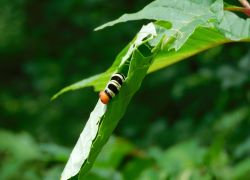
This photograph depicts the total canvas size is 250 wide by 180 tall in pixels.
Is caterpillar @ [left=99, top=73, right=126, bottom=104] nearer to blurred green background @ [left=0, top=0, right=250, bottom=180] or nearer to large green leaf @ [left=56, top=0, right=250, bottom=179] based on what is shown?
large green leaf @ [left=56, top=0, right=250, bottom=179]

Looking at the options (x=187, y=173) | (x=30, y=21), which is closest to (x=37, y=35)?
(x=30, y=21)

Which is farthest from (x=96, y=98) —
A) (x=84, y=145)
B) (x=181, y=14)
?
(x=84, y=145)

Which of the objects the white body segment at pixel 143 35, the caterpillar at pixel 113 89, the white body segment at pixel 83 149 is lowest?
the white body segment at pixel 83 149

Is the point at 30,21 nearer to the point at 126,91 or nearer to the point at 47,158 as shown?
the point at 47,158

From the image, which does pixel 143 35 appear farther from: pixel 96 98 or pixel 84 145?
pixel 96 98

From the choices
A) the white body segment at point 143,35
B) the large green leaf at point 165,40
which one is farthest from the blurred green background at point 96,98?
the white body segment at point 143,35

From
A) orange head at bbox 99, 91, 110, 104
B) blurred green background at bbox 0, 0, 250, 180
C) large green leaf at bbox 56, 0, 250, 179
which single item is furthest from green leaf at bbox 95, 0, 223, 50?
blurred green background at bbox 0, 0, 250, 180

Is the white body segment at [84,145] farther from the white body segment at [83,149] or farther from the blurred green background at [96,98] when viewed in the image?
the blurred green background at [96,98]
